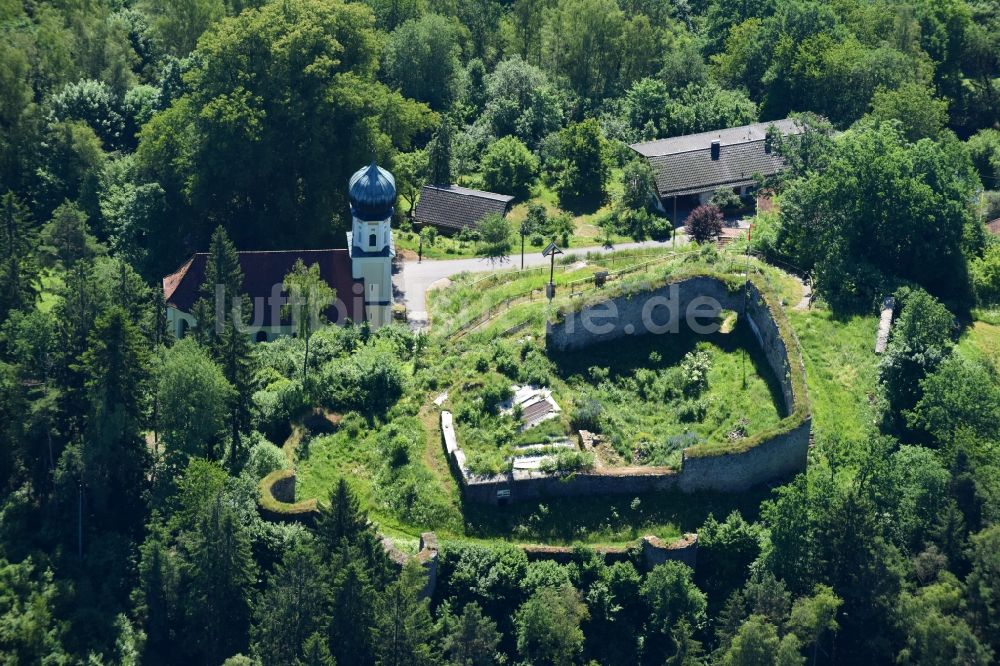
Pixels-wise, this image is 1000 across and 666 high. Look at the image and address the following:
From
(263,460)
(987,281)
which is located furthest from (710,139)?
(263,460)

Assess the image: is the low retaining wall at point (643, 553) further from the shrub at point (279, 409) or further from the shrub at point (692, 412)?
the shrub at point (279, 409)

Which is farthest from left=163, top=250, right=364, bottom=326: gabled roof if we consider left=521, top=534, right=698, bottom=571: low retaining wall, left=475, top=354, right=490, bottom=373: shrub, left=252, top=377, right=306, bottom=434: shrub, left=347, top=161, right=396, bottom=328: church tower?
left=521, top=534, right=698, bottom=571: low retaining wall

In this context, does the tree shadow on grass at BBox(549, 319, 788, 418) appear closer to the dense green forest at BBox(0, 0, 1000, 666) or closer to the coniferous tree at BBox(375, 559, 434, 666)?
the dense green forest at BBox(0, 0, 1000, 666)

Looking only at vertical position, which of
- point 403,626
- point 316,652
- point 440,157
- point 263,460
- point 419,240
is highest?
point 440,157

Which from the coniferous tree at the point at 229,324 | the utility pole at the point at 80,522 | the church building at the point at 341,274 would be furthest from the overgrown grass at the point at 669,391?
the utility pole at the point at 80,522

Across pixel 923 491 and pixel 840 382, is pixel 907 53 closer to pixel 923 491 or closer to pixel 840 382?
pixel 840 382

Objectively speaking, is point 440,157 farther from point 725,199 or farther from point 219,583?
point 219,583
